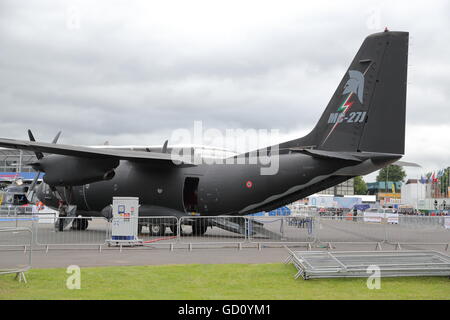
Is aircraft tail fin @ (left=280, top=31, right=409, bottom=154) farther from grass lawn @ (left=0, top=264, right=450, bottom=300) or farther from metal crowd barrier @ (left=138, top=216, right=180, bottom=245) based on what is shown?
grass lawn @ (left=0, top=264, right=450, bottom=300)

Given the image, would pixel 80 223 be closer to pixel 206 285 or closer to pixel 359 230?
pixel 359 230

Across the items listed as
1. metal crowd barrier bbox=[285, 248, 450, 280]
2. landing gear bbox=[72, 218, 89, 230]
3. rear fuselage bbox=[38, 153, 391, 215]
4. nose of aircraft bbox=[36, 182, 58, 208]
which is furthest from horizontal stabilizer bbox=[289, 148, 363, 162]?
nose of aircraft bbox=[36, 182, 58, 208]

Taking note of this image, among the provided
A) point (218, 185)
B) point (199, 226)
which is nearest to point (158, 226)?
point (199, 226)

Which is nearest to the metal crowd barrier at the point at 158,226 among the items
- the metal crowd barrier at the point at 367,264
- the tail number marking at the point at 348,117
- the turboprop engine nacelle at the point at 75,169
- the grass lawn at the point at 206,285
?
the turboprop engine nacelle at the point at 75,169

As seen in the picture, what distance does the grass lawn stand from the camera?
8609mm

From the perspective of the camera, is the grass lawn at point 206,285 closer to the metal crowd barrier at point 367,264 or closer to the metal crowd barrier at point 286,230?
the metal crowd barrier at point 367,264

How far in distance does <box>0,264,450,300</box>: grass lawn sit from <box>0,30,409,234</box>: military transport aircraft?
27.2 ft

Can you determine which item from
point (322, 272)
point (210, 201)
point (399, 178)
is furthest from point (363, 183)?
point (322, 272)

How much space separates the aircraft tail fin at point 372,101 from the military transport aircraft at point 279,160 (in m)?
0.04

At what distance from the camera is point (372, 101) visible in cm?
1825
